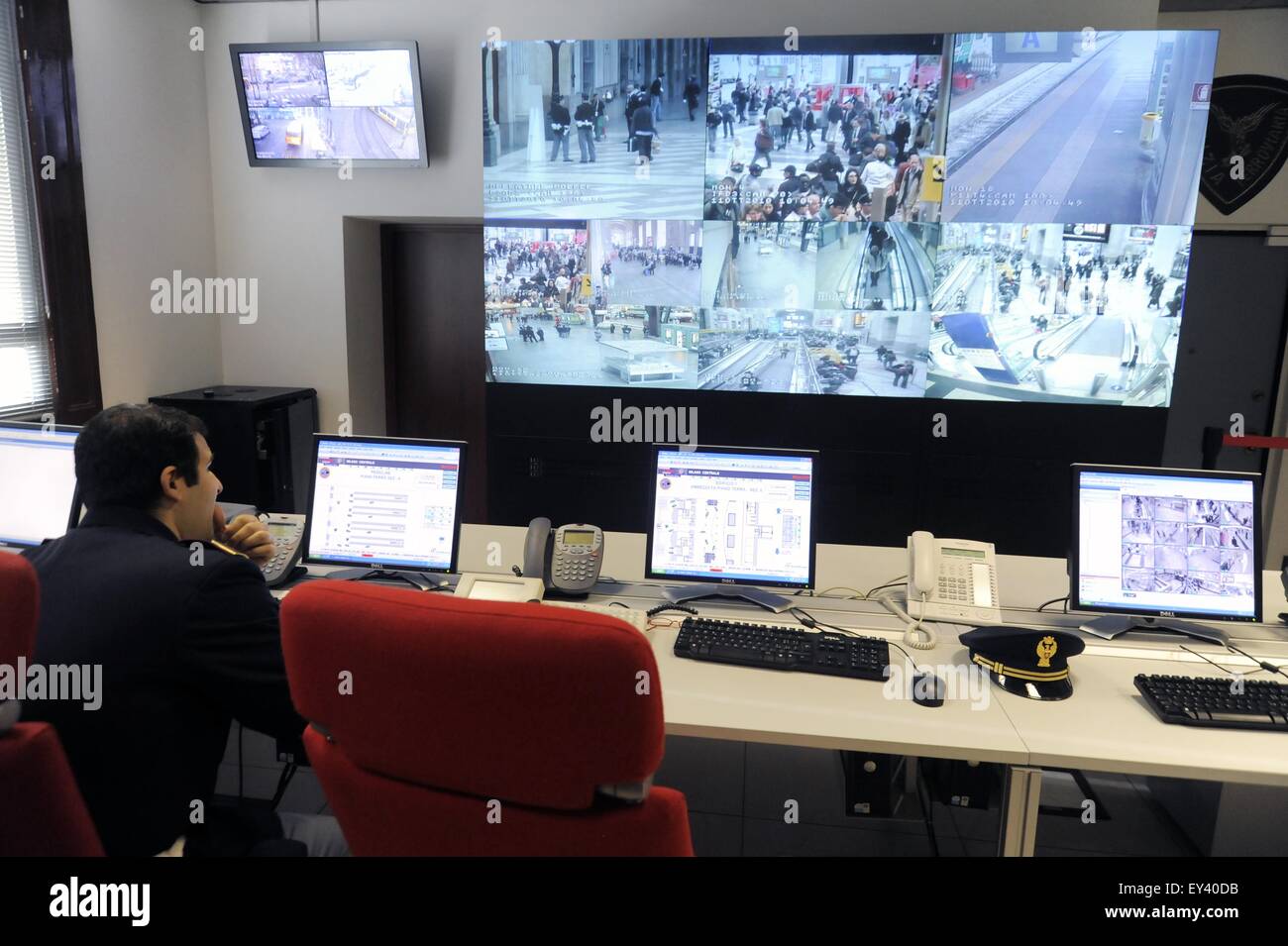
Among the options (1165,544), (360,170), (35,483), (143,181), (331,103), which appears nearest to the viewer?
(1165,544)

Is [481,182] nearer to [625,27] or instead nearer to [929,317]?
[625,27]

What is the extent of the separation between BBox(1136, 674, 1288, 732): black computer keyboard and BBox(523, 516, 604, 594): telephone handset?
1.35 meters

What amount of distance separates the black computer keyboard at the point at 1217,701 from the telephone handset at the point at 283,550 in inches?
85.6

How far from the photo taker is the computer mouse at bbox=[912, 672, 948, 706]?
1.80m

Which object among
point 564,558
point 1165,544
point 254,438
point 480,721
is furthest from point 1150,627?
point 254,438

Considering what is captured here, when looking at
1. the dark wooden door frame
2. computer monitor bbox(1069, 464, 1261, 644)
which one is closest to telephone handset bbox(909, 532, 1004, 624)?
computer monitor bbox(1069, 464, 1261, 644)

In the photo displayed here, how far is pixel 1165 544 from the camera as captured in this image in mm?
2143

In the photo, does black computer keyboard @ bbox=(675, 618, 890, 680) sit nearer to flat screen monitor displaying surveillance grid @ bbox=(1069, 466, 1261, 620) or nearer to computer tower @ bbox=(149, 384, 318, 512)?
flat screen monitor displaying surveillance grid @ bbox=(1069, 466, 1261, 620)

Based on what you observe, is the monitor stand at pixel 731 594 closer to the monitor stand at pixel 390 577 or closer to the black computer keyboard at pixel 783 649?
the black computer keyboard at pixel 783 649

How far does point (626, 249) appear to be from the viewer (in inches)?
167

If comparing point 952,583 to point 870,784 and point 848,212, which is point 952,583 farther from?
point 848,212

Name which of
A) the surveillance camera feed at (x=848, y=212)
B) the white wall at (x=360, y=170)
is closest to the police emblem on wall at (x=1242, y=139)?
the white wall at (x=360, y=170)

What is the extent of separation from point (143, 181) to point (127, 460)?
3.28 m

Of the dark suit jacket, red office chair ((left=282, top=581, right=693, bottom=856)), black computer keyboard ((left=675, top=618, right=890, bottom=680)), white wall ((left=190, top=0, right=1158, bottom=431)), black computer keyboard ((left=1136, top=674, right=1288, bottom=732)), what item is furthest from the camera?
white wall ((left=190, top=0, right=1158, bottom=431))
